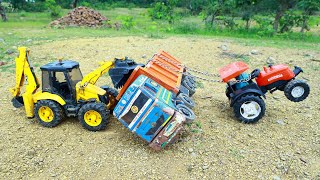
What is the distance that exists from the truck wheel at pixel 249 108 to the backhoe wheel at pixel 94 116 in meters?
2.17

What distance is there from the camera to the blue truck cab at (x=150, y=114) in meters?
3.85

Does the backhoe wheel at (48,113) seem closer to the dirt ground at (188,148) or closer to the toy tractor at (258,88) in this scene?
the dirt ground at (188,148)

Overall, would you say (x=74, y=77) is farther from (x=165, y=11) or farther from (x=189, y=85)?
(x=165, y=11)

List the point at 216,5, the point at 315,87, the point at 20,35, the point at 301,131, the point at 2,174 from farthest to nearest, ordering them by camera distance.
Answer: the point at 216,5, the point at 20,35, the point at 315,87, the point at 301,131, the point at 2,174

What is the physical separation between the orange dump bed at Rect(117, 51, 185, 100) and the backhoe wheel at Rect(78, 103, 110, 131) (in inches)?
15.2

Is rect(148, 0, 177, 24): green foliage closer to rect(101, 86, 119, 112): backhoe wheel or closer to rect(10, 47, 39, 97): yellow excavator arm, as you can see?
rect(101, 86, 119, 112): backhoe wheel

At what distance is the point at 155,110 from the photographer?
12.6 ft

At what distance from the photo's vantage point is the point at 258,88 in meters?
4.97

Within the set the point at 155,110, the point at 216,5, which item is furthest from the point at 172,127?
the point at 216,5

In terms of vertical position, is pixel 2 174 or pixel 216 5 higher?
pixel 216 5

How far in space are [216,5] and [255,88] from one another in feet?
45.2

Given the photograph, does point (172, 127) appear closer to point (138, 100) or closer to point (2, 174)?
point (138, 100)

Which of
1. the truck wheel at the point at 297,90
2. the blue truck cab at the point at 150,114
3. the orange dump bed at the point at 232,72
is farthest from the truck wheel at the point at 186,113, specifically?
the truck wheel at the point at 297,90

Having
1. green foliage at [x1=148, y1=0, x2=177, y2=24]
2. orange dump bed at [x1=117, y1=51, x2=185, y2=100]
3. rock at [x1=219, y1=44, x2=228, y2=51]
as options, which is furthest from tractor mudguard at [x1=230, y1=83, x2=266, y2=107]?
green foliage at [x1=148, y1=0, x2=177, y2=24]
